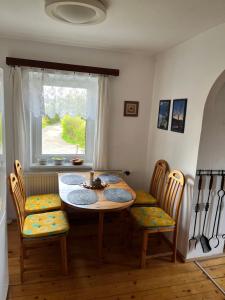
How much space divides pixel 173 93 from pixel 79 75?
1228 mm

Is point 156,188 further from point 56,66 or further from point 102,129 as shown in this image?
point 56,66

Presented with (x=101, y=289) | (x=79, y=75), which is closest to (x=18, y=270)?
(x=101, y=289)

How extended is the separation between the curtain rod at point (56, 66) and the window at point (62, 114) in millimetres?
95

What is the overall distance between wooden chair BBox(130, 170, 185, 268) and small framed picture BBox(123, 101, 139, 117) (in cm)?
109

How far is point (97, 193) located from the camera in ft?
7.65

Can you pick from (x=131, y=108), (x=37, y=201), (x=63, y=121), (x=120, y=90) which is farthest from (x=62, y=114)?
(x=37, y=201)

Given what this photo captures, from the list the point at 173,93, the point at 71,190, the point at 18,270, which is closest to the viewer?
the point at 18,270

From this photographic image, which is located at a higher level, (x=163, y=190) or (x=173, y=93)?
(x=173, y=93)

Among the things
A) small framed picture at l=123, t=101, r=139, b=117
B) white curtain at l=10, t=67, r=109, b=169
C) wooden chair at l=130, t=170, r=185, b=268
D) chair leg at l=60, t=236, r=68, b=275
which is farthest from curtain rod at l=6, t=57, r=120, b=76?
chair leg at l=60, t=236, r=68, b=275

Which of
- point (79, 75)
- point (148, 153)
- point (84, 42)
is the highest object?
point (84, 42)

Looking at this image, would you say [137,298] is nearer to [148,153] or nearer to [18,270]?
[18,270]

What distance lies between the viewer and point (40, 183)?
297 cm

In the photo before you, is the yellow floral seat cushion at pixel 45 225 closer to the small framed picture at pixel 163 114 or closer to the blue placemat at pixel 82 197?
the blue placemat at pixel 82 197

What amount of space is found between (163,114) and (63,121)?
4.45 feet
